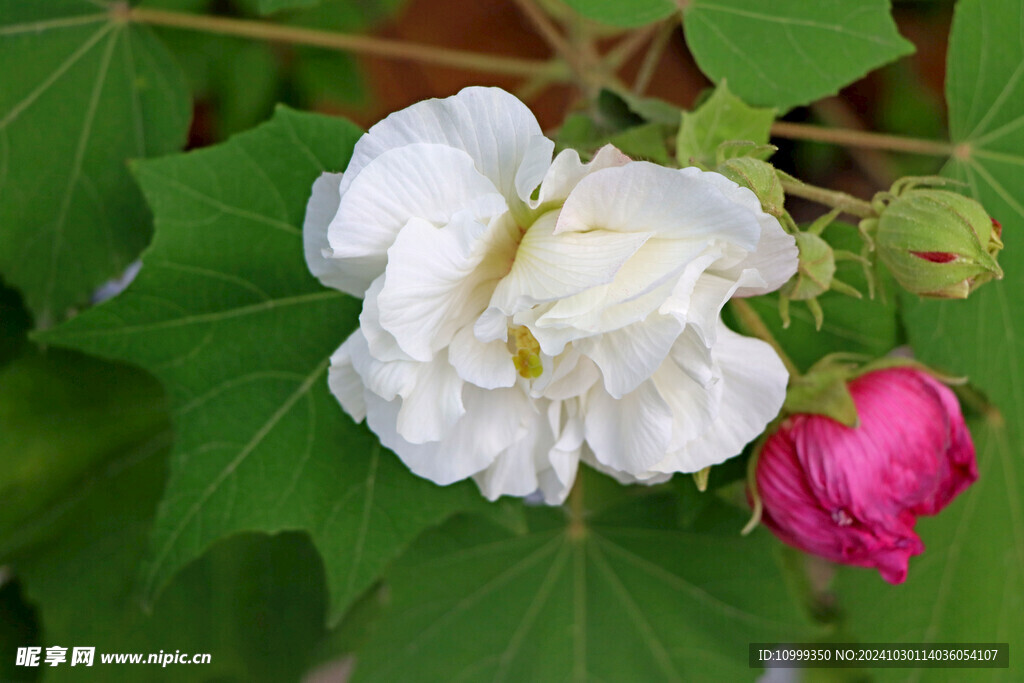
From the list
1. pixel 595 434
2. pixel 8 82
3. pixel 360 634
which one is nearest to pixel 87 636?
pixel 360 634

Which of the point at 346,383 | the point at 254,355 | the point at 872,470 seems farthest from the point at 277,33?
the point at 872,470

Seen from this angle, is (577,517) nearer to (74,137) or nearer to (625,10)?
(625,10)

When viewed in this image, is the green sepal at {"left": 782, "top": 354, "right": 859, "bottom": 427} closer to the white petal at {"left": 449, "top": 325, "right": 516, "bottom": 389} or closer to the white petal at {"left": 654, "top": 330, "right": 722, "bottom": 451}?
the white petal at {"left": 654, "top": 330, "right": 722, "bottom": 451}

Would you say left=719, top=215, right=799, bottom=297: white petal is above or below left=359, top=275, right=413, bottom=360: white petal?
below

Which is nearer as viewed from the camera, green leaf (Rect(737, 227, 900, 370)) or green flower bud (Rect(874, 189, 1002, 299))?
green flower bud (Rect(874, 189, 1002, 299))

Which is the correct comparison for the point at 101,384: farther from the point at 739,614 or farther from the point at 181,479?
the point at 739,614

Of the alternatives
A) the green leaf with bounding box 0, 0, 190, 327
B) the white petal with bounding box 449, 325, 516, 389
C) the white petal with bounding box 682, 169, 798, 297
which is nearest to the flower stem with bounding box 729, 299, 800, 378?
the white petal with bounding box 682, 169, 798, 297

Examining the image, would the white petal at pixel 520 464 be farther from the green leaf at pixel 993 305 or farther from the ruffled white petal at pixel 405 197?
the green leaf at pixel 993 305
